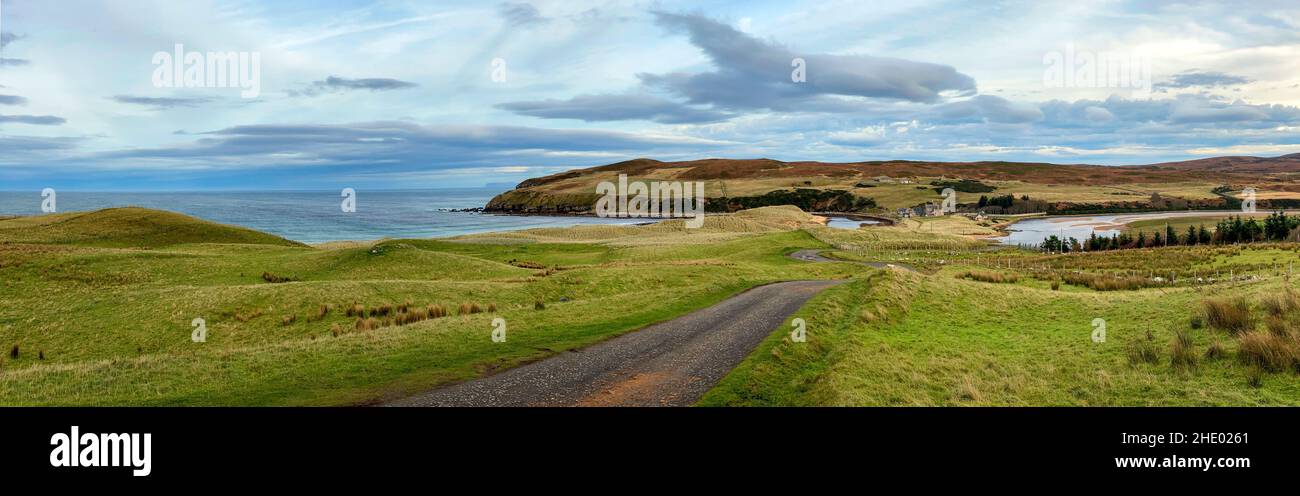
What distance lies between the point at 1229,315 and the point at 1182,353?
4.08 meters

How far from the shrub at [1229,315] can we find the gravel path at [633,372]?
12.2 meters

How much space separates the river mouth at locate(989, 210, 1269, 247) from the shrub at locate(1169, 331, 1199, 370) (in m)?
97.5

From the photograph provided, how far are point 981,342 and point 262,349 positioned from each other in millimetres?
22566

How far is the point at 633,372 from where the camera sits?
16.3m

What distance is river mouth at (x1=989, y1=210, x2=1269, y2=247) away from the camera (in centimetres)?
11812

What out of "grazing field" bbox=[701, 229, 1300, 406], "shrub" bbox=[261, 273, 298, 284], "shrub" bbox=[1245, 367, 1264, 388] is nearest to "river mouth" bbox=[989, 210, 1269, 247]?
"grazing field" bbox=[701, 229, 1300, 406]

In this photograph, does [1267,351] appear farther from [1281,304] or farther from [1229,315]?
[1281,304]

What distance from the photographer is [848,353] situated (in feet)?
59.1

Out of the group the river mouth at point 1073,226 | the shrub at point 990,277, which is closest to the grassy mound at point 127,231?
the shrub at point 990,277

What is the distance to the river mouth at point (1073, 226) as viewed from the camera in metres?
118

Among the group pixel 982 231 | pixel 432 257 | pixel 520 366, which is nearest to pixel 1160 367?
pixel 520 366

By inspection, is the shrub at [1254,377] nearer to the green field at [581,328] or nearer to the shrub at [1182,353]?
the green field at [581,328]

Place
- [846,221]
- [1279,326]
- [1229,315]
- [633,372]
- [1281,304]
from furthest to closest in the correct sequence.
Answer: [846,221], [1229,315], [1281,304], [633,372], [1279,326]

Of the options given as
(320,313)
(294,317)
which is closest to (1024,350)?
(320,313)
